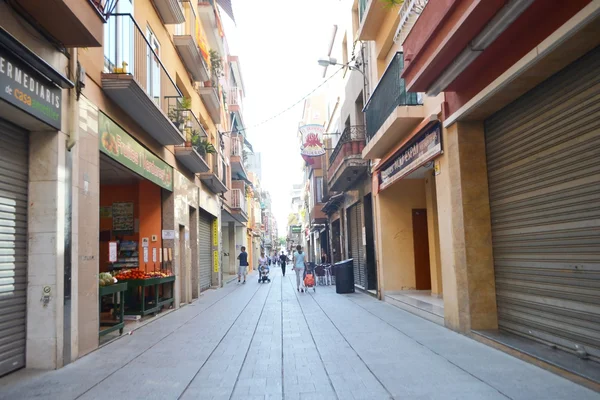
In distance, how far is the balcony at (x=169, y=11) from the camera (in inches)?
473

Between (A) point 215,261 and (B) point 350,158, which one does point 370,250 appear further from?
(A) point 215,261

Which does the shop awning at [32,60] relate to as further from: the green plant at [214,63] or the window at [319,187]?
the window at [319,187]

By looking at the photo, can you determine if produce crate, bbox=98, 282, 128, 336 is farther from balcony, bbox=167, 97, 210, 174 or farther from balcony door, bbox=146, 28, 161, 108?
balcony, bbox=167, 97, 210, 174

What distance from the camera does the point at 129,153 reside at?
956 cm

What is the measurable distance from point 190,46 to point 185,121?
8.02 feet

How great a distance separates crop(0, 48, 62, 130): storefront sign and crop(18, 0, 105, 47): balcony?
0.66 meters

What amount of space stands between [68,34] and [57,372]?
4290 millimetres

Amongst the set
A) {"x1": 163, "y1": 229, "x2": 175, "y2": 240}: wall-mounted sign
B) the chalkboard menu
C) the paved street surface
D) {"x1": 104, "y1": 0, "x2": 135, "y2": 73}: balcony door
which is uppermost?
{"x1": 104, "y1": 0, "x2": 135, "y2": 73}: balcony door

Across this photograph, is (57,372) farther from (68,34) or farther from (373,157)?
(373,157)

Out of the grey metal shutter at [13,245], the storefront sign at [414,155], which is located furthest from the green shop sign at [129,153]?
the storefront sign at [414,155]

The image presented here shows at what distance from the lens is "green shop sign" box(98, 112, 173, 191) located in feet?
27.1

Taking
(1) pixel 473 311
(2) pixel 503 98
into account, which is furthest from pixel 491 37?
(1) pixel 473 311

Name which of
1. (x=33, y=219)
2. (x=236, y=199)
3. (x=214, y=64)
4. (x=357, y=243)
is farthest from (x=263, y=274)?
(x=33, y=219)

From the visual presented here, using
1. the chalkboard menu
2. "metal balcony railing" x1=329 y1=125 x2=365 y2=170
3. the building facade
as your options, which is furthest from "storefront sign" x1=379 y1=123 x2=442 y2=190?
the chalkboard menu
